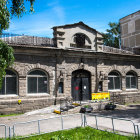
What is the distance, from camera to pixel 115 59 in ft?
73.4

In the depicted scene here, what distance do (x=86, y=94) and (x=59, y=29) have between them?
7.46 meters

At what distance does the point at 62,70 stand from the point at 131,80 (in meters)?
10.4

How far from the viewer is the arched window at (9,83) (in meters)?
16.2

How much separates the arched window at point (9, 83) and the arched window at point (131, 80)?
14028 millimetres

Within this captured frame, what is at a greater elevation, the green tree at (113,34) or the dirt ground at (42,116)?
the green tree at (113,34)

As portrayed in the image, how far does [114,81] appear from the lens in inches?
882

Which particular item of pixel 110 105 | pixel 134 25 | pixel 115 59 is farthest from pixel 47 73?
pixel 134 25

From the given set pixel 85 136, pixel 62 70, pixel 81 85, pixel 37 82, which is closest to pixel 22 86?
pixel 37 82

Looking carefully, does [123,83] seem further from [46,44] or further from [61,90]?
[46,44]

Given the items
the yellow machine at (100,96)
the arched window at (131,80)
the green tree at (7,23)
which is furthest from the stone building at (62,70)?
the green tree at (7,23)

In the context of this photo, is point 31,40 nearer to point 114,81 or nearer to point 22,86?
point 22,86

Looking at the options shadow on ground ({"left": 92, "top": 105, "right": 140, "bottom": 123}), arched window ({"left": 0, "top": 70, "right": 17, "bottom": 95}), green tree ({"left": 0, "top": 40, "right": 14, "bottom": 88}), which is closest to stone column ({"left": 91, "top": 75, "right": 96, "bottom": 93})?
shadow on ground ({"left": 92, "top": 105, "right": 140, "bottom": 123})

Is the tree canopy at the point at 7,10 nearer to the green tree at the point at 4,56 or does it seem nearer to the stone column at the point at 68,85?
the green tree at the point at 4,56

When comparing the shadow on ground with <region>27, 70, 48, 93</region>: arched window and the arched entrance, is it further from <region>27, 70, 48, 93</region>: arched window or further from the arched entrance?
<region>27, 70, 48, 93</region>: arched window
